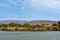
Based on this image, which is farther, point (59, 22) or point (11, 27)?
point (11, 27)

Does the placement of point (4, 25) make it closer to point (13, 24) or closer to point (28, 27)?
point (13, 24)

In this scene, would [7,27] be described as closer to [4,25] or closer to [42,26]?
[4,25]

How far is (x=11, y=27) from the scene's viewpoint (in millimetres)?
53156

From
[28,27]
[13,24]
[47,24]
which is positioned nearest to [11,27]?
[13,24]

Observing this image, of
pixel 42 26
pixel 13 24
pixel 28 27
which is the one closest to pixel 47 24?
pixel 42 26

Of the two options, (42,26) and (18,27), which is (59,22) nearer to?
(42,26)

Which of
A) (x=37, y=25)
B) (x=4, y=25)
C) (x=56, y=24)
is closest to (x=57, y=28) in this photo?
(x=56, y=24)

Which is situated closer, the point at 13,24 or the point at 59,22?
the point at 59,22

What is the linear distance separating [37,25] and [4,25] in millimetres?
8109

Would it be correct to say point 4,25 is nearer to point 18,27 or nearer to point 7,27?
point 7,27

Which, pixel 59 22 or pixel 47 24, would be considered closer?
pixel 59 22

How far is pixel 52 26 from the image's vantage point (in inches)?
2012

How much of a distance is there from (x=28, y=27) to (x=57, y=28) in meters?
6.75

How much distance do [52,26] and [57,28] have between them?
128 centimetres
